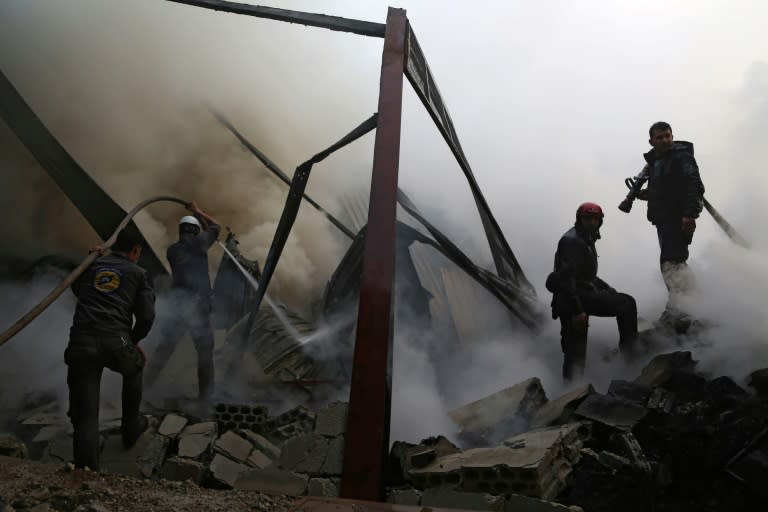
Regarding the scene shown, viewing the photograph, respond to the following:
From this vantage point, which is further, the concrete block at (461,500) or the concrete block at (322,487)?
the concrete block at (322,487)

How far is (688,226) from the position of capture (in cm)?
430

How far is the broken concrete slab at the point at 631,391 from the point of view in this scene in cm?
307

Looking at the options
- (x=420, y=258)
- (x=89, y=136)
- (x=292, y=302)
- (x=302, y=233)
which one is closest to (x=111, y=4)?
(x=89, y=136)

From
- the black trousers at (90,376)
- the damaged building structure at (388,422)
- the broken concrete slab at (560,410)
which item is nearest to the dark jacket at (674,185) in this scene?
the damaged building structure at (388,422)

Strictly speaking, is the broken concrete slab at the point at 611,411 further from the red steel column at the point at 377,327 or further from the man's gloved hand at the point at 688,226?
the man's gloved hand at the point at 688,226

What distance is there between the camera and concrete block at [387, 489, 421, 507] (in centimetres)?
239

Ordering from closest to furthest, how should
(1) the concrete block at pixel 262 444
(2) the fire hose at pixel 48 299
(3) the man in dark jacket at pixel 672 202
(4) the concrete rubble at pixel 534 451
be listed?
1. (4) the concrete rubble at pixel 534 451
2. (2) the fire hose at pixel 48 299
3. (1) the concrete block at pixel 262 444
4. (3) the man in dark jacket at pixel 672 202

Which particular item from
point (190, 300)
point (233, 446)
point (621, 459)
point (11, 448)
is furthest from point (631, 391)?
point (11, 448)

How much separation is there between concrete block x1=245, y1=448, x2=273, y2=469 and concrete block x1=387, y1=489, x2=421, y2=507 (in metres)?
1.01

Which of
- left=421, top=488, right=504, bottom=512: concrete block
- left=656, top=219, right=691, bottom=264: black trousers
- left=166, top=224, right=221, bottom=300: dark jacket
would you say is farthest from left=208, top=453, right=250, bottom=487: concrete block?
left=656, top=219, right=691, bottom=264: black trousers

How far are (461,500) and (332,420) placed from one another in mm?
752

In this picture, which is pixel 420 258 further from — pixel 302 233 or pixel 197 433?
pixel 197 433

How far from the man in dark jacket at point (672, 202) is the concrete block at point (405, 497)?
2942mm

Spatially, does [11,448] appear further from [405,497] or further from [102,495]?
[405,497]
